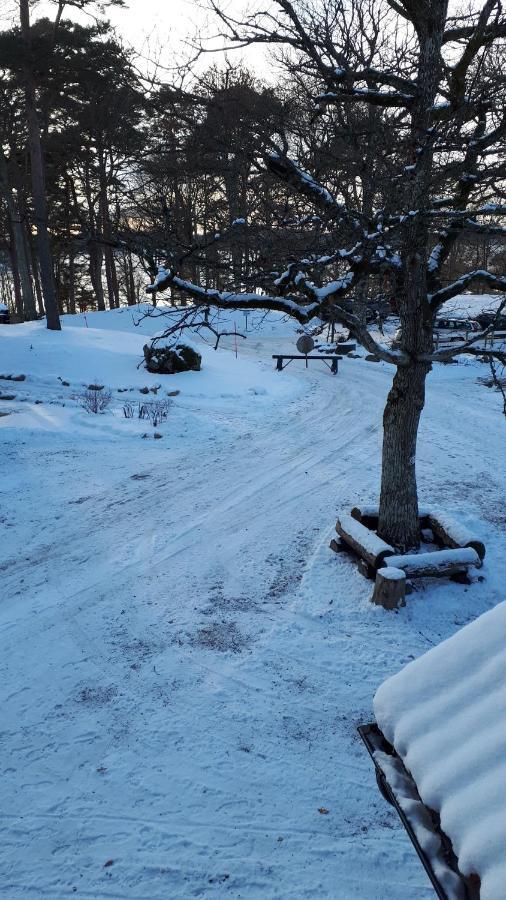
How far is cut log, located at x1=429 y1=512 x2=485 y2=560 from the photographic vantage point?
233 inches

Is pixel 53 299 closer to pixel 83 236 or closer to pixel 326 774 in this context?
pixel 83 236

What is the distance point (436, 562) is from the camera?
558 centimetres

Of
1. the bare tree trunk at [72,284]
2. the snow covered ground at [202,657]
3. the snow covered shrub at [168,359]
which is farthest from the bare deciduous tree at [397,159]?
the bare tree trunk at [72,284]

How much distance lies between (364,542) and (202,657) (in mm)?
2186

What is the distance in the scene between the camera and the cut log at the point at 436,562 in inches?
217

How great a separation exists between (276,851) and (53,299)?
67.7 ft

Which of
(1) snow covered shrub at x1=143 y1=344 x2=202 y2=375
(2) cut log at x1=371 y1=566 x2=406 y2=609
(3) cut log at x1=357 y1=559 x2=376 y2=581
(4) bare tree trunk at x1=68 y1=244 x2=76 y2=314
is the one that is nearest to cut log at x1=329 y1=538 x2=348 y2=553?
(3) cut log at x1=357 y1=559 x2=376 y2=581

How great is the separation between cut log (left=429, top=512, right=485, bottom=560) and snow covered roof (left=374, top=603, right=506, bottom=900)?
397cm

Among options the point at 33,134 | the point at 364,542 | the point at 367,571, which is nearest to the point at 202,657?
the point at 367,571

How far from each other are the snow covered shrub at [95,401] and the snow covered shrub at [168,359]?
2.49 metres

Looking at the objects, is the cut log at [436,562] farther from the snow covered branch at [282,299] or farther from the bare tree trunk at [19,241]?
the bare tree trunk at [19,241]

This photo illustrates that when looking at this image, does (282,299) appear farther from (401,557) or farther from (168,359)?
(168,359)

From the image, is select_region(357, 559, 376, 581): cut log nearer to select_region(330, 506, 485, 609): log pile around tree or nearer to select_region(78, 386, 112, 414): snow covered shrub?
select_region(330, 506, 485, 609): log pile around tree

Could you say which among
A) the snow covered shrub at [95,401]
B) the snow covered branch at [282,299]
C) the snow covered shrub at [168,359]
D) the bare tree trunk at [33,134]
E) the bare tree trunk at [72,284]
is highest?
the bare tree trunk at [33,134]
